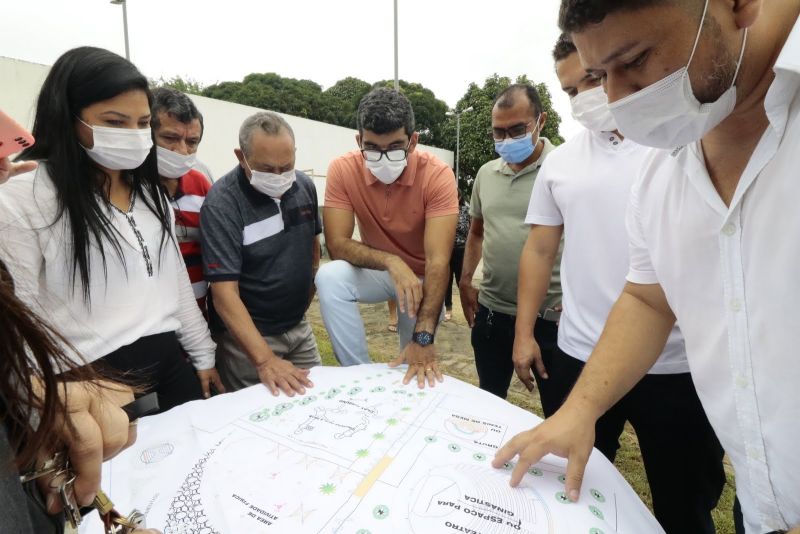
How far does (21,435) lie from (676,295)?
1.38 metres

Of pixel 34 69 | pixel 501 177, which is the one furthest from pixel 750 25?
pixel 34 69

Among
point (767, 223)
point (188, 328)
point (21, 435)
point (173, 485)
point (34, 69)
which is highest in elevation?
point (34, 69)

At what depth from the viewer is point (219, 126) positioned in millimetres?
11000

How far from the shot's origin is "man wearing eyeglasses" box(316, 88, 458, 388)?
211 cm

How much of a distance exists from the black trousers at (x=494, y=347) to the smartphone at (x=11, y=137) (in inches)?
97.6

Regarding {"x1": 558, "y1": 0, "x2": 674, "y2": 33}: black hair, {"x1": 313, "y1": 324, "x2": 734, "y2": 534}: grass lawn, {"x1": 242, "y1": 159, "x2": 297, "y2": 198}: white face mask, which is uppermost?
{"x1": 558, "y1": 0, "x2": 674, "y2": 33}: black hair

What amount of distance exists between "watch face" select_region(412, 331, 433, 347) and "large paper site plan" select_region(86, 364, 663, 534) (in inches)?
14.1

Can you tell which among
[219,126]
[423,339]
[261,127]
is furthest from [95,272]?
[219,126]

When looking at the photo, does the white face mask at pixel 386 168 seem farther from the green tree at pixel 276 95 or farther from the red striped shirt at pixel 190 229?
the green tree at pixel 276 95

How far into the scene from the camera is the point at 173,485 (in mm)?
1211

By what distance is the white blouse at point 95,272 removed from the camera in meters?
1.51

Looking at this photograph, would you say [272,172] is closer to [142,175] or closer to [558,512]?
[142,175]

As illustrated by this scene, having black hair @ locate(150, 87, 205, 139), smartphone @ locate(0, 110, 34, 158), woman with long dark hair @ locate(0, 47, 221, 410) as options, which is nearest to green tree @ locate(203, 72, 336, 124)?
black hair @ locate(150, 87, 205, 139)

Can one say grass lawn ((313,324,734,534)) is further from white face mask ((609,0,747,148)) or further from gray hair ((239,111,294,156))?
gray hair ((239,111,294,156))
